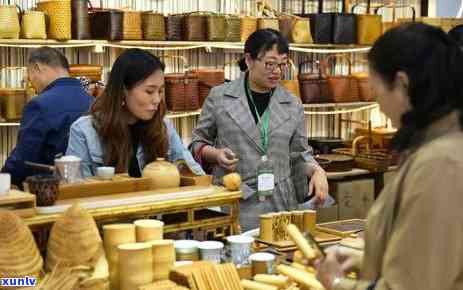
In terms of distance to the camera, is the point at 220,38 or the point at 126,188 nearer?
the point at 126,188

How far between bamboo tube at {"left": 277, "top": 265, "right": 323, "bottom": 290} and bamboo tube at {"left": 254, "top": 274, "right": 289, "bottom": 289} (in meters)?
0.02

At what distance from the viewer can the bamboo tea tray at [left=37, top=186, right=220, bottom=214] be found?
8.86 feet

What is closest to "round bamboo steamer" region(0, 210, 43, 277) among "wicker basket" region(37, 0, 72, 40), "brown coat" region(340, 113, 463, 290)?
"brown coat" region(340, 113, 463, 290)

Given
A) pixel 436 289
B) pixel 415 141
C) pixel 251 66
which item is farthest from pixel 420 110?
pixel 251 66

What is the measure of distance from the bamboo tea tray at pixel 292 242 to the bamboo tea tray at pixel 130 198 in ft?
1.18

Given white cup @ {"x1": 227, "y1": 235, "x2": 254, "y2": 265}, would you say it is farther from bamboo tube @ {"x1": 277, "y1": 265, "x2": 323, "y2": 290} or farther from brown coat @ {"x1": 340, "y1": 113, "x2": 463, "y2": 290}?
brown coat @ {"x1": 340, "y1": 113, "x2": 463, "y2": 290}

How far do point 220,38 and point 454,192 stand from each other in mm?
5275

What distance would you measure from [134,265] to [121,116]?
1057 mm

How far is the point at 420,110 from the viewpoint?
1731mm

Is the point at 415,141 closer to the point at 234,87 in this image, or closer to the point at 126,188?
the point at 126,188

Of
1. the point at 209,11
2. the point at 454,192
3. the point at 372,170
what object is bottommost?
the point at 372,170

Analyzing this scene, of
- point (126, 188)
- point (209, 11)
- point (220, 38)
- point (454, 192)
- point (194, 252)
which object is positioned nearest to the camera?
point (454, 192)

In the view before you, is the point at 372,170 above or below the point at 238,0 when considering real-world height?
below

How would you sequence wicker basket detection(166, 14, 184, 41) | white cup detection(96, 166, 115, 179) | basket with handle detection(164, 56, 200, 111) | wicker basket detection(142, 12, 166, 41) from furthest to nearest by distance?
wicker basket detection(166, 14, 184, 41) < basket with handle detection(164, 56, 200, 111) < wicker basket detection(142, 12, 166, 41) < white cup detection(96, 166, 115, 179)
